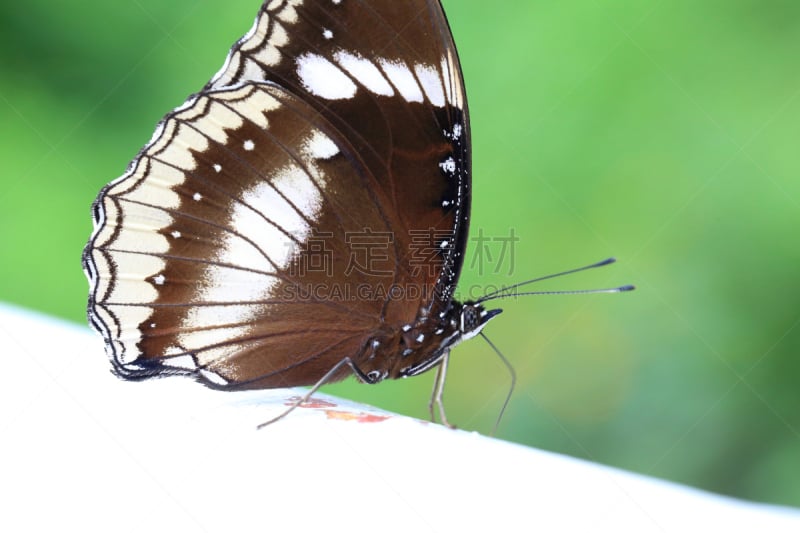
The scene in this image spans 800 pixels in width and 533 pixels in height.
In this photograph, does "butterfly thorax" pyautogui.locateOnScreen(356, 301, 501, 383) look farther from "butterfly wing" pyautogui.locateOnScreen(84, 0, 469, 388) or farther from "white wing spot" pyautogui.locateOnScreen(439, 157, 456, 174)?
"white wing spot" pyautogui.locateOnScreen(439, 157, 456, 174)

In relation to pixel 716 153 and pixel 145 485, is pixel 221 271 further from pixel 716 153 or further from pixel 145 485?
pixel 716 153

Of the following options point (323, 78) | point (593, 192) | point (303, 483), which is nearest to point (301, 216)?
point (323, 78)

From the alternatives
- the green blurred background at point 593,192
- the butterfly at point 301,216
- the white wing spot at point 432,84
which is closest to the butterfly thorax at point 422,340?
the butterfly at point 301,216

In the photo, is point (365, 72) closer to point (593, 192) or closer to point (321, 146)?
point (321, 146)

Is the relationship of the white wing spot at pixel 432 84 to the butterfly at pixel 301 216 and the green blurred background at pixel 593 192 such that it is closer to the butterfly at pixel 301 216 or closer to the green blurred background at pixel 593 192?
the butterfly at pixel 301 216

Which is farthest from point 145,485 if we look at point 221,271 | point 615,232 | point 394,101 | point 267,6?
point 615,232

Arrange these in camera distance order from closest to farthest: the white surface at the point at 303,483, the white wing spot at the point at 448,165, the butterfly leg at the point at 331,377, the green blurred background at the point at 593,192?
1. the white surface at the point at 303,483
2. the butterfly leg at the point at 331,377
3. the white wing spot at the point at 448,165
4. the green blurred background at the point at 593,192
